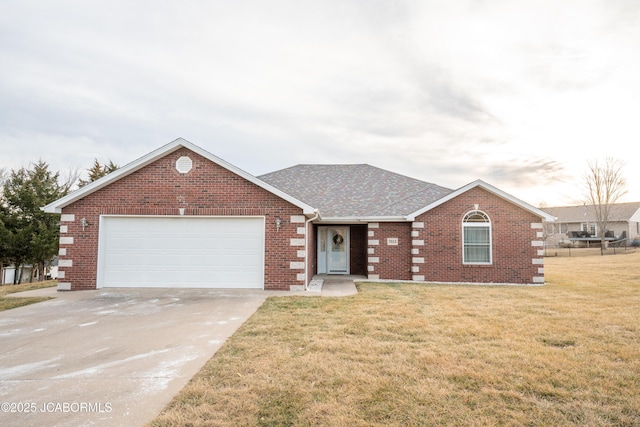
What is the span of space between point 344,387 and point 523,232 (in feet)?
40.6

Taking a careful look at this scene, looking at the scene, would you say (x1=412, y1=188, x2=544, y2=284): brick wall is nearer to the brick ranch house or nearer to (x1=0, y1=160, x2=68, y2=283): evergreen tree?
the brick ranch house

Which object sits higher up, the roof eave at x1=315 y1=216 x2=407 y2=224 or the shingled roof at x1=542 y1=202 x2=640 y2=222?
the shingled roof at x1=542 y1=202 x2=640 y2=222

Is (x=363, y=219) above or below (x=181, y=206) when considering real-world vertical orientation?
below

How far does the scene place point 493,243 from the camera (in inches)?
536

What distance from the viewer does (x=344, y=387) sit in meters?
3.94

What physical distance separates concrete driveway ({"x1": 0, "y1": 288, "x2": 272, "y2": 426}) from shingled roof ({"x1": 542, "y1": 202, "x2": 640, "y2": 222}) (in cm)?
5120

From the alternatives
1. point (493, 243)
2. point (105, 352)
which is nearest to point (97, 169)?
point (105, 352)

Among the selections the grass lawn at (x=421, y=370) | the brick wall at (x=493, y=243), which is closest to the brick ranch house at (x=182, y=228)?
the grass lawn at (x=421, y=370)

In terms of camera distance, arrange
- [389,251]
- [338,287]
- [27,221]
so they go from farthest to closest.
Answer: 1. [27,221]
2. [389,251]
3. [338,287]

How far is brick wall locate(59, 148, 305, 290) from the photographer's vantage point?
36.6 ft

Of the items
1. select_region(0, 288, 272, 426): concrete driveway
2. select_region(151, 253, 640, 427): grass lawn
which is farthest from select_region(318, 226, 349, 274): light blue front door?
select_region(151, 253, 640, 427): grass lawn

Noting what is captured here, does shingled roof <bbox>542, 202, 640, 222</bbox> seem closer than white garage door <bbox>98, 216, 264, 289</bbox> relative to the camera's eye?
No

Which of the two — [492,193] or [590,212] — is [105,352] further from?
[590,212]

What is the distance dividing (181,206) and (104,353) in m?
6.71
